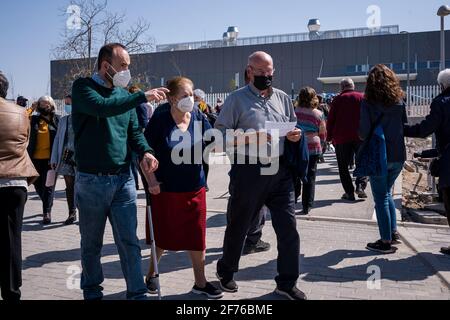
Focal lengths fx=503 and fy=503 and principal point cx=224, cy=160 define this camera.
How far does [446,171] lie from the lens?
5184 mm

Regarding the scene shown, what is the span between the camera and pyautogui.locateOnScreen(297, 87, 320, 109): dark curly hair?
7.68 meters

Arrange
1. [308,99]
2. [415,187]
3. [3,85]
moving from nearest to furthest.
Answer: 1. [3,85]
2. [308,99]
3. [415,187]

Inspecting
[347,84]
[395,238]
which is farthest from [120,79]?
[347,84]

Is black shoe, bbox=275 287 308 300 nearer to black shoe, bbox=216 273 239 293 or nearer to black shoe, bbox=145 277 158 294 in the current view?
black shoe, bbox=216 273 239 293

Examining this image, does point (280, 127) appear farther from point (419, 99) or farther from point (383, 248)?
point (419, 99)

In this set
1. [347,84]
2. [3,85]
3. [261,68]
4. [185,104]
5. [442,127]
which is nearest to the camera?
[3,85]

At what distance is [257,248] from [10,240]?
2.82 meters

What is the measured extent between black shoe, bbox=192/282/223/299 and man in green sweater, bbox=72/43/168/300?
0.67m

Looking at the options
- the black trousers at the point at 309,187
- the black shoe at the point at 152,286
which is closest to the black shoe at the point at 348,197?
the black trousers at the point at 309,187

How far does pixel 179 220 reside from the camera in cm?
443
